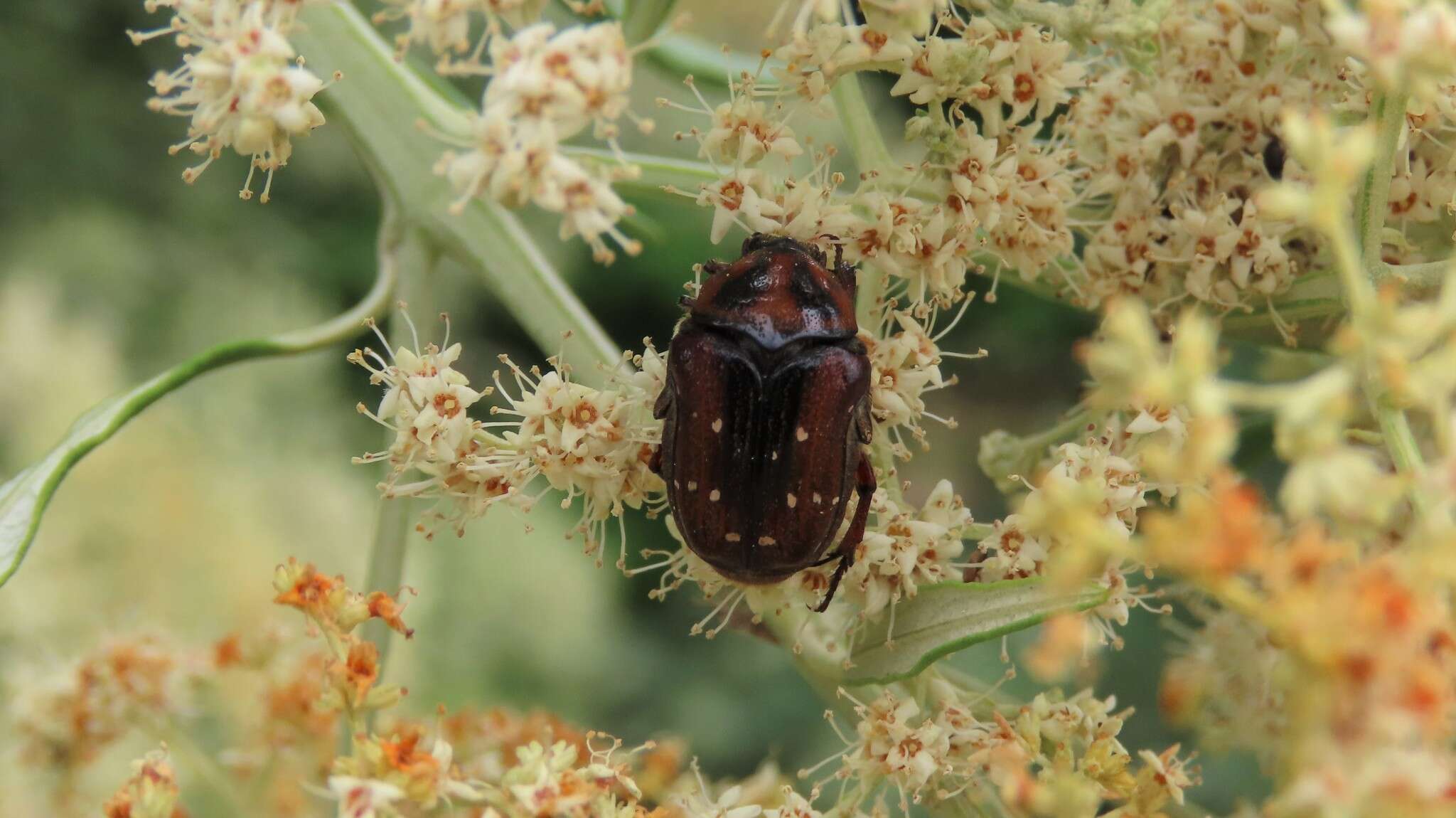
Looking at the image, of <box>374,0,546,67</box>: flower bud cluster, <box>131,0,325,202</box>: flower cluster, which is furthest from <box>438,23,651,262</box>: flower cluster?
<box>131,0,325,202</box>: flower cluster

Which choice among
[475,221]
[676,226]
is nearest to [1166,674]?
[475,221]

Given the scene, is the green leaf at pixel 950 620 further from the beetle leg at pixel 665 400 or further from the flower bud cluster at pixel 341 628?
the flower bud cluster at pixel 341 628

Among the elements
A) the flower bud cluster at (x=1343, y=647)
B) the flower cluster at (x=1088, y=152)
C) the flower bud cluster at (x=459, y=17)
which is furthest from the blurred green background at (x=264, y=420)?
the flower bud cluster at (x=1343, y=647)

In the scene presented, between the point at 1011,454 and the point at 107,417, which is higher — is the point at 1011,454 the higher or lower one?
the lower one

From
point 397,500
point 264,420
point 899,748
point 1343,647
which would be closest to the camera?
point 1343,647

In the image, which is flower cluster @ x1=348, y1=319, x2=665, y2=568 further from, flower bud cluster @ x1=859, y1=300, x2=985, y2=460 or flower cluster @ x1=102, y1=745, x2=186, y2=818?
flower cluster @ x1=102, y1=745, x2=186, y2=818

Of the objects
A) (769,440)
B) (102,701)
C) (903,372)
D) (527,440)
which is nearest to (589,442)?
(527,440)

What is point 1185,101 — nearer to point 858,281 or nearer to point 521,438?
point 858,281

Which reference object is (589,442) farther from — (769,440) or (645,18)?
(645,18)
